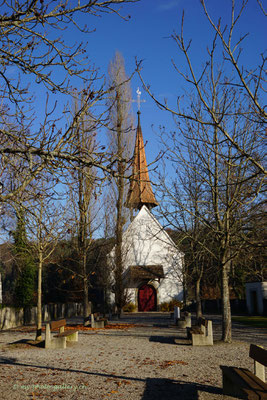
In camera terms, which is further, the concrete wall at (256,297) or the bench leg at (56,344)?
the concrete wall at (256,297)

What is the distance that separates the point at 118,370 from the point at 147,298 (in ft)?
89.1

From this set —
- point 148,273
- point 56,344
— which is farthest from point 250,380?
point 148,273

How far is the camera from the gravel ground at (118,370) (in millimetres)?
7035

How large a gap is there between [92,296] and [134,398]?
35315 millimetres

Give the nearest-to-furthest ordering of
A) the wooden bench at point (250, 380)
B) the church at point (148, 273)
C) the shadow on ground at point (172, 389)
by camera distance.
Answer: the wooden bench at point (250, 380)
the shadow on ground at point (172, 389)
the church at point (148, 273)

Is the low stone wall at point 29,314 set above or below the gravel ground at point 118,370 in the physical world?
above

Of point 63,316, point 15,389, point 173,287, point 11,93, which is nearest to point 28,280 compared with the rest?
point 63,316

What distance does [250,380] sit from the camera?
19.1 feet

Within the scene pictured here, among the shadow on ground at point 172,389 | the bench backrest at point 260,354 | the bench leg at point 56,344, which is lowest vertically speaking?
the shadow on ground at point 172,389

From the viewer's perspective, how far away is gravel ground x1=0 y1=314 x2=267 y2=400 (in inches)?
277

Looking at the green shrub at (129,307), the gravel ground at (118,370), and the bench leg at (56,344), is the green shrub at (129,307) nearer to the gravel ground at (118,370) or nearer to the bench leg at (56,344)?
the gravel ground at (118,370)

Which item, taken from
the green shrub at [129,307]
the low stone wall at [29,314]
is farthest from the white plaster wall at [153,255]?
the low stone wall at [29,314]

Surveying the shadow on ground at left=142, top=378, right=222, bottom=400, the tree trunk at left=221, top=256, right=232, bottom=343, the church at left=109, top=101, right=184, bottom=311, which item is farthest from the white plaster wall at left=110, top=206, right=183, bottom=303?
the shadow on ground at left=142, top=378, right=222, bottom=400

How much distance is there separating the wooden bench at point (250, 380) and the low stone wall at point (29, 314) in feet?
56.2
